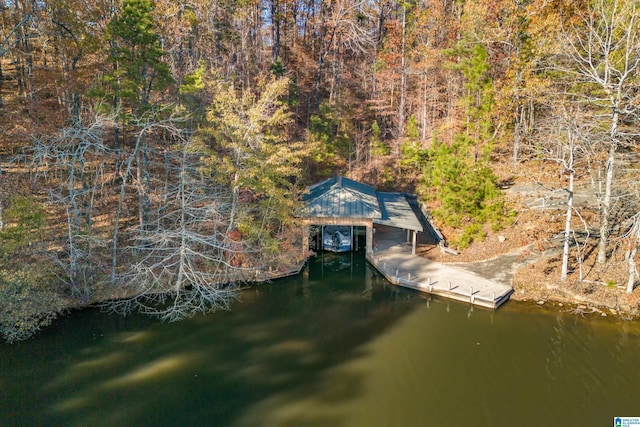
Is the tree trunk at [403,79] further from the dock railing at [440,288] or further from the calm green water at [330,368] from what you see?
the calm green water at [330,368]

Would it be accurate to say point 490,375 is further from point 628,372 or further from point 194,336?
point 194,336

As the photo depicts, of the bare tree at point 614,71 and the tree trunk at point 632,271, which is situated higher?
the bare tree at point 614,71

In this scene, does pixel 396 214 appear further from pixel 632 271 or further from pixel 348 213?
pixel 632 271

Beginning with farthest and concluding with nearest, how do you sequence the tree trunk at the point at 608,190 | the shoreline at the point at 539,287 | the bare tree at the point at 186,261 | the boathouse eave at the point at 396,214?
1. the boathouse eave at the point at 396,214
2. the tree trunk at the point at 608,190
3. the bare tree at the point at 186,261
4. the shoreline at the point at 539,287

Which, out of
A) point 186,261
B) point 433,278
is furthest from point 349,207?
point 186,261

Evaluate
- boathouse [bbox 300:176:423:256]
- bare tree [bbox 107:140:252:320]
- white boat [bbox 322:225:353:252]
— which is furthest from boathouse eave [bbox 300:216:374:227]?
bare tree [bbox 107:140:252:320]

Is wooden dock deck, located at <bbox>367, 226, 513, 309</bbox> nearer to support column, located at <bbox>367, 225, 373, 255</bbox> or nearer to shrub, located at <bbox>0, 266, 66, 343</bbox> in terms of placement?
support column, located at <bbox>367, 225, 373, 255</bbox>

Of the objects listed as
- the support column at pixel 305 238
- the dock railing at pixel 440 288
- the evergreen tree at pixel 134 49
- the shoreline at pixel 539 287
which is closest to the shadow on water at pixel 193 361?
the dock railing at pixel 440 288
